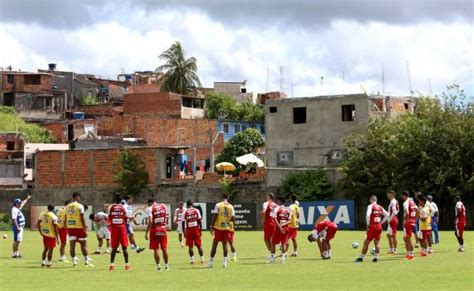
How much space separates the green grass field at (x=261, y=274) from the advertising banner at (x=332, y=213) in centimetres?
2868

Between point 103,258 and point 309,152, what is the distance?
4158 centimetres

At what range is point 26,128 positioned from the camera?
360 feet

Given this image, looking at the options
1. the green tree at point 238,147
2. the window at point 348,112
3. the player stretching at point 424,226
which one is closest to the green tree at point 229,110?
the green tree at point 238,147

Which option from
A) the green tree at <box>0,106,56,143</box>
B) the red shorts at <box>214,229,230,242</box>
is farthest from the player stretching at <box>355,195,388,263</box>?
the green tree at <box>0,106,56,143</box>

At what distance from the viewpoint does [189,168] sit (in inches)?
3403

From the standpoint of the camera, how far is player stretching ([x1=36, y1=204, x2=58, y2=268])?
30.9 m

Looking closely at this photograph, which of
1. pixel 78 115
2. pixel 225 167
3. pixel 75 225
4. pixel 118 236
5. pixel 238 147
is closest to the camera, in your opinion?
pixel 118 236

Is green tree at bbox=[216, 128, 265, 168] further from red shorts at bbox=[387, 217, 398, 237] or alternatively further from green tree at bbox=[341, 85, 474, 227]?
red shorts at bbox=[387, 217, 398, 237]

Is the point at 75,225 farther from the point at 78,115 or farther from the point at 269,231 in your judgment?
the point at 78,115

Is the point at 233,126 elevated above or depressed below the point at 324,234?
above

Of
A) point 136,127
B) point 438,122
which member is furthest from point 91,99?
point 438,122

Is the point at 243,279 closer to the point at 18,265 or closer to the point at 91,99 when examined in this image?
the point at 18,265

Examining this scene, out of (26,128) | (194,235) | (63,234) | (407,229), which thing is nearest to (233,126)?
(26,128)

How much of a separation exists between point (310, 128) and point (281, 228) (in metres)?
44.8
